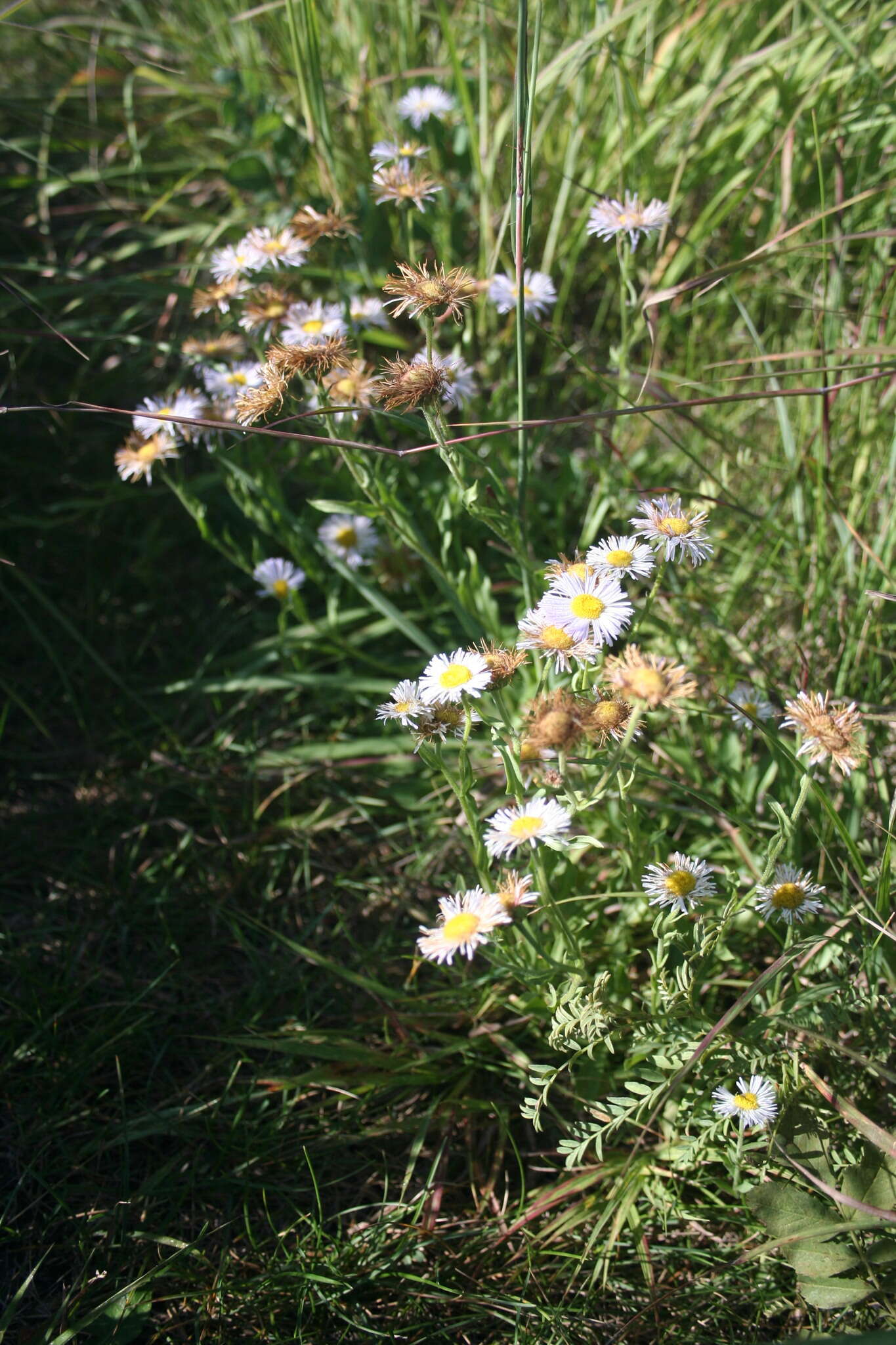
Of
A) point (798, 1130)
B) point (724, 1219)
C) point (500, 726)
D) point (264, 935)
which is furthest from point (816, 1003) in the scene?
point (264, 935)

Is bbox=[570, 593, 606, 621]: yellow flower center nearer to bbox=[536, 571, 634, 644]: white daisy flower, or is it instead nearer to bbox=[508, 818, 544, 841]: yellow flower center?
bbox=[536, 571, 634, 644]: white daisy flower

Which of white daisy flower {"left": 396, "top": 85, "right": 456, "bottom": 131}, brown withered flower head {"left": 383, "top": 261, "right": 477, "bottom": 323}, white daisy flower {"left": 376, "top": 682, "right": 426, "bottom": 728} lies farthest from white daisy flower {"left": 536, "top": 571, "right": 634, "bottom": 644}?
white daisy flower {"left": 396, "top": 85, "right": 456, "bottom": 131}

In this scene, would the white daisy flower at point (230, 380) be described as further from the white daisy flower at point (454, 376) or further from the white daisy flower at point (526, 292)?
the white daisy flower at point (526, 292)

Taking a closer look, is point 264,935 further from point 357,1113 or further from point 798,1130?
point 798,1130

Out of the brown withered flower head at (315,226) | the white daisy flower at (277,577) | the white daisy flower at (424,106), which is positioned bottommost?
the white daisy flower at (277,577)

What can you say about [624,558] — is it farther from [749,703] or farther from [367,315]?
[367,315]

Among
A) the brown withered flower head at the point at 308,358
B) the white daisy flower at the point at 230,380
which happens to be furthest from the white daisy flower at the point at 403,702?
the white daisy flower at the point at 230,380
